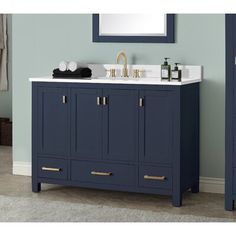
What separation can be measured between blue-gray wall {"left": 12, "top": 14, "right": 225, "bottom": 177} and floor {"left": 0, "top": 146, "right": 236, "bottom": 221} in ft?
1.08

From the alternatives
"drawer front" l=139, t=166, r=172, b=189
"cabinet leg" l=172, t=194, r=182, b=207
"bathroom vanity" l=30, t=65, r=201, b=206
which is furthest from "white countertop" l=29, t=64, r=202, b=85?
"cabinet leg" l=172, t=194, r=182, b=207

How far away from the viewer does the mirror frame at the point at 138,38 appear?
3.74m

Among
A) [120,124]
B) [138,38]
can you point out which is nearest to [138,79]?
[138,38]

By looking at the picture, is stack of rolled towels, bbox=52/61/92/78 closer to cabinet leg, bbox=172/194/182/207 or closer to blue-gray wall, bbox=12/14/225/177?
blue-gray wall, bbox=12/14/225/177

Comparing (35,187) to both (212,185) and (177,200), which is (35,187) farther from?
(212,185)

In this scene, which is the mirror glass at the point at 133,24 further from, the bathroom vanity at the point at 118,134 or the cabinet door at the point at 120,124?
the cabinet door at the point at 120,124

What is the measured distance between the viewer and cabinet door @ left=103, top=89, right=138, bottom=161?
11.3 ft

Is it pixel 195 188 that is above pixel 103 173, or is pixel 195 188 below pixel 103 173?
below

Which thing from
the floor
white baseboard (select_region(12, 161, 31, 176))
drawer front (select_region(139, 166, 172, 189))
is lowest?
the floor

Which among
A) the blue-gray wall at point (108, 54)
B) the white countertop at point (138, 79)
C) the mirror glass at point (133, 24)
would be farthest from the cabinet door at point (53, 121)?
the mirror glass at point (133, 24)

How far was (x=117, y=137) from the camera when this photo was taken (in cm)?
353

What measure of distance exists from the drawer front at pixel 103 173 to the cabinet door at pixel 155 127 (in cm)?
16

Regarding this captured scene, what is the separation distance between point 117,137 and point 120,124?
0.31 ft
